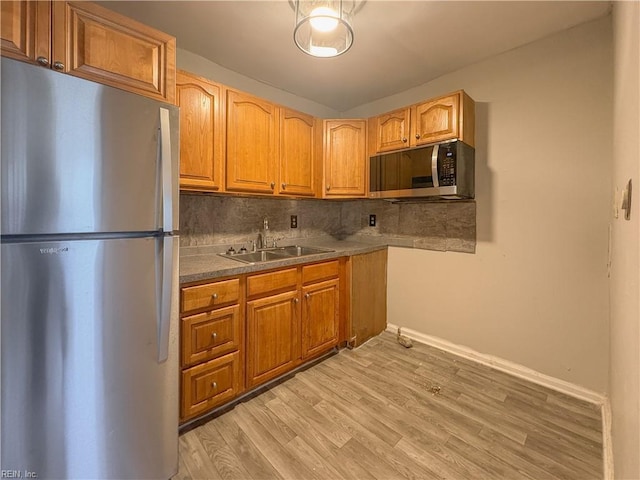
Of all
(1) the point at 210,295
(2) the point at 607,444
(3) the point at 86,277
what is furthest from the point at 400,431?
(3) the point at 86,277

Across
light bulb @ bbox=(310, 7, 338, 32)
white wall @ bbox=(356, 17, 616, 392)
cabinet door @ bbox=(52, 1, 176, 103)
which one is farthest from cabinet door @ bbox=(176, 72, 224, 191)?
white wall @ bbox=(356, 17, 616, 392)

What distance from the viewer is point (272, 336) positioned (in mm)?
1880

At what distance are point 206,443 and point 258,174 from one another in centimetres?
170

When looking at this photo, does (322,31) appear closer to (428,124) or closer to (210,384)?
(428,124)

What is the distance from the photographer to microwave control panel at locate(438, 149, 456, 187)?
6.46ft

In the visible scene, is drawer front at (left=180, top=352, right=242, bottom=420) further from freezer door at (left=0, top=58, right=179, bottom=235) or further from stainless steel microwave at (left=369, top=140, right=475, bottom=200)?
stainless steel microwave at (left=369, top=140, right=475, bottom=200)

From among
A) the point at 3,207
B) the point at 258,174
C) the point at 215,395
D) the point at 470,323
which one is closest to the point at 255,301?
the point at 215,395

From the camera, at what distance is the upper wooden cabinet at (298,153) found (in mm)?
2230

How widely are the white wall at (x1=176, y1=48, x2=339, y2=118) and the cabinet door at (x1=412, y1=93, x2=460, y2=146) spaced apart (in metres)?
1.25

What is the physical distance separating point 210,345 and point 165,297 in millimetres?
557

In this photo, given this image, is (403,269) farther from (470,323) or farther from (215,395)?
(215,395)

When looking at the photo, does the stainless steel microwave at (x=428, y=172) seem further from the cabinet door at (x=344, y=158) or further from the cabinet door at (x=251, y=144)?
the cabinet door at (x=251, y=144)

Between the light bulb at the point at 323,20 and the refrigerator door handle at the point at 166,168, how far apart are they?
80 centimetres

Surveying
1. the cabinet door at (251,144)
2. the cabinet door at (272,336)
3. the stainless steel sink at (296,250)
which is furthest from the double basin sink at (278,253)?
the cabinet door at (251,144)
